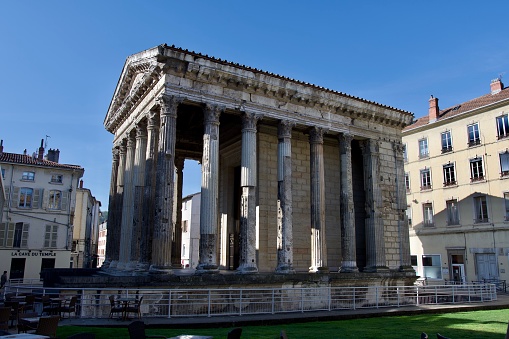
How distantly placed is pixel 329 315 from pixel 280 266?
2934 mm

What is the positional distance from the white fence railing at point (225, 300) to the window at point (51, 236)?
17665 millimetres

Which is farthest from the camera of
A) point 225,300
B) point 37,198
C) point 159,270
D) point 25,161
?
point 25,161

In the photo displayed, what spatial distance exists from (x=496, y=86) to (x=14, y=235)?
3342 cm

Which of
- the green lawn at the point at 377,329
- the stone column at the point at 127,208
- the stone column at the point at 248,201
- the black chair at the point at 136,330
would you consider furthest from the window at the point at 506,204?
the black chair at the point at 136,330

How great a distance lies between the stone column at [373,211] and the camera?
1706cm

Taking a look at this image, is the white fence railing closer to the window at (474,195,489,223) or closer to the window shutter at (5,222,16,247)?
the window at (474,195,489,223)

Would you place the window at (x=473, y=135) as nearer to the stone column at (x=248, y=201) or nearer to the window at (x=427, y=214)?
the window at (x=427, y=214)

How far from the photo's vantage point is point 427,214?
28688 millimetres

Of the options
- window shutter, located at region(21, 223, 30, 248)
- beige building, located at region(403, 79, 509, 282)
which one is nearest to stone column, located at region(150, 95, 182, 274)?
beige building, located at region(403, 79, 509, 282)

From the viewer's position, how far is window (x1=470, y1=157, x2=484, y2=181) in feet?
83.2

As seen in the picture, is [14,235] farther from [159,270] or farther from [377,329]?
[377,329]

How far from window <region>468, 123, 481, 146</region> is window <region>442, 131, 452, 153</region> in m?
1.42

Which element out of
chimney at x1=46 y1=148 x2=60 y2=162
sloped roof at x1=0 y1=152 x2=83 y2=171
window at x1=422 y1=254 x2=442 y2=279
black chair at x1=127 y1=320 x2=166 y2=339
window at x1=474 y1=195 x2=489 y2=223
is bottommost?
black chair at x1=127 y1=320 x2=166 y2=339

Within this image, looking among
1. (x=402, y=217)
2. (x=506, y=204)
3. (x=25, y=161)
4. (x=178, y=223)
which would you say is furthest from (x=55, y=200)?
(x=506, y=204)
